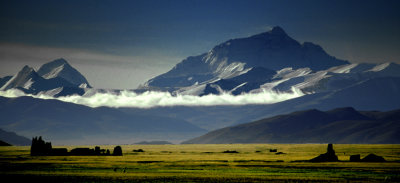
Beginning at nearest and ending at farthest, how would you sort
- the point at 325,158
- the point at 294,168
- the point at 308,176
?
the point at 308,176
the point at 294,168
the point at 325,158

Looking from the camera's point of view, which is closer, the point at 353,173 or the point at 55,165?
the point at 353,173

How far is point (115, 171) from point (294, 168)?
41135 millimetres

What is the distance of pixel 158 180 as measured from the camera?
108 m

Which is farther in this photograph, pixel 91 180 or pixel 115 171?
pixel 115 171

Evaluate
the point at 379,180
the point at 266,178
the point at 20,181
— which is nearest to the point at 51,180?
the point at 20,181

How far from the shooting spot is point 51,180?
10794 centimetres

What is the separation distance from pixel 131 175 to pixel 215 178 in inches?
703

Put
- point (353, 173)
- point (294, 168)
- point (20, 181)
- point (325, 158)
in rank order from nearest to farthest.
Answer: point (20, 181) → point (353, 173) → point (294, 168) → point (325, 158)

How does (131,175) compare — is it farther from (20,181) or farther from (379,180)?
(379,180)

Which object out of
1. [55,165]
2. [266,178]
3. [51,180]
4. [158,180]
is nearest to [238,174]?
[266,178]

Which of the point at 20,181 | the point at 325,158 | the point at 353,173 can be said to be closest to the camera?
the point at 20,181

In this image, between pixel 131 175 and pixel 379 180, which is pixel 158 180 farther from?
pixel 379 180

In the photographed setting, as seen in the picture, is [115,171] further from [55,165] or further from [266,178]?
[266,178]

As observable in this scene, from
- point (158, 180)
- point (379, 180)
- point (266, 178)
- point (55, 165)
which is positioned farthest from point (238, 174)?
point (55, 165)
